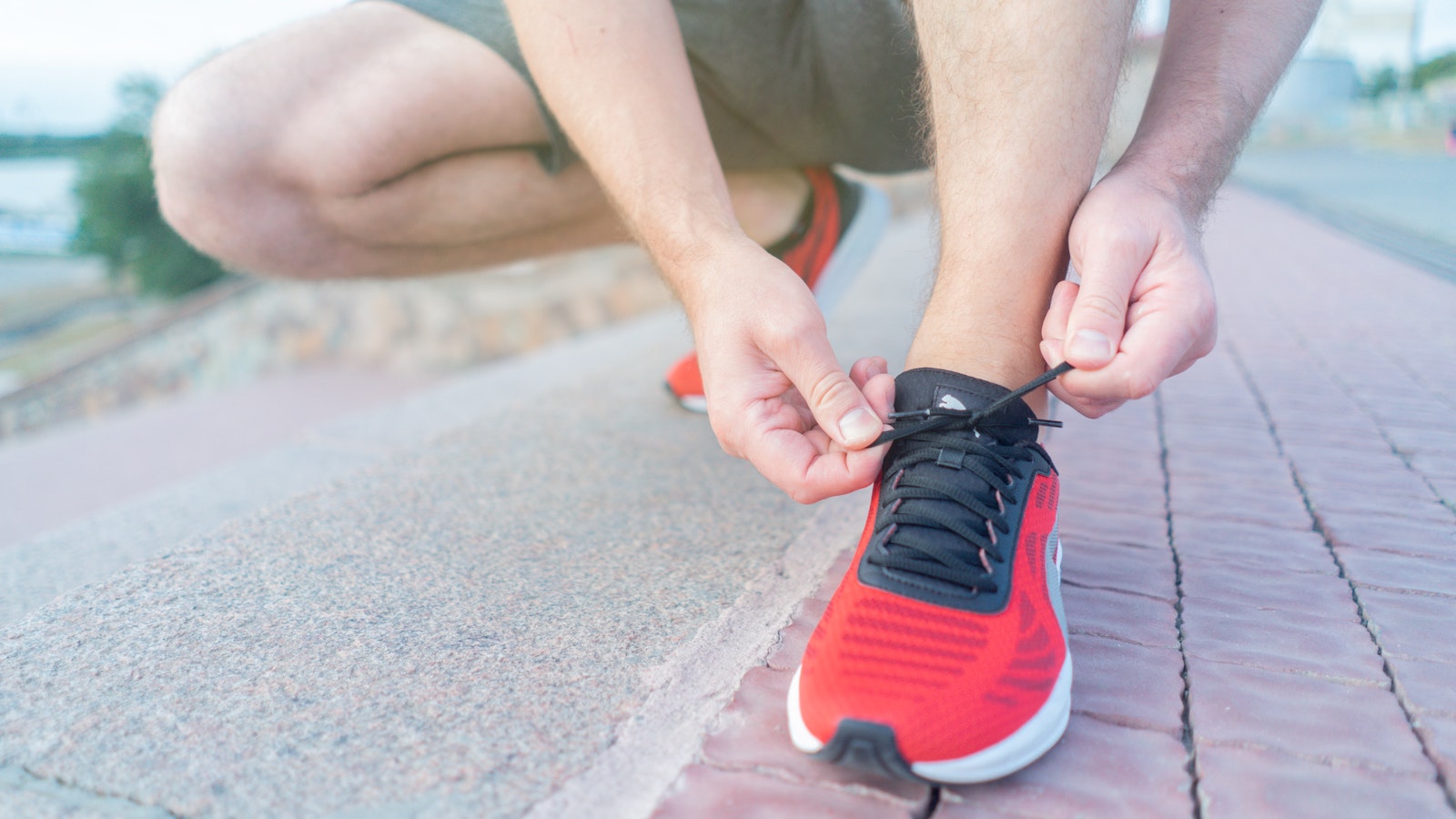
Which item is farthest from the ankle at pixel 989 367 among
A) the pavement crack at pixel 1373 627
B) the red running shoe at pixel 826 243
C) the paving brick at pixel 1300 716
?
the red running shoe at pixel 826 243

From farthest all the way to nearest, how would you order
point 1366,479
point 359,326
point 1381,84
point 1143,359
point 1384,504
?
1. point 1381,84
2. point 359,326
3. point 1366,479
4. point 1384,504
5. point 1143,359

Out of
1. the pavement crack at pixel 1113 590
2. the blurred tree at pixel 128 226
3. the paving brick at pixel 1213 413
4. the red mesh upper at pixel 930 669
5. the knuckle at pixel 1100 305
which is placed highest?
the knuckle at pixel 1100 305

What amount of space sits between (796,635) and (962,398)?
32cm

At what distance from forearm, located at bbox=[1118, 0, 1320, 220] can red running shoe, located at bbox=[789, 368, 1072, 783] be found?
34 centimetres

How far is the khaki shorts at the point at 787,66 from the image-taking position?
53.7 inches

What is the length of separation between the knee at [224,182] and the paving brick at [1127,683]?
1441mm

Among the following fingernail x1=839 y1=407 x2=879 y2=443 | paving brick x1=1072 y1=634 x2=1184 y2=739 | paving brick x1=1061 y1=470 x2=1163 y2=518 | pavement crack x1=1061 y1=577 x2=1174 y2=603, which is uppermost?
fingernail x1=839 y1=407 x2=879 y2=443

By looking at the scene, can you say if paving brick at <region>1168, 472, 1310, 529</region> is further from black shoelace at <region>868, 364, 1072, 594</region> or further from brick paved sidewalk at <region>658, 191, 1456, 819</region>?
black shoelace at <region>868, 364, 1072, 594</region>

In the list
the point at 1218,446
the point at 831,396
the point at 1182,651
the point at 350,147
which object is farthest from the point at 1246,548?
the point at 350,147

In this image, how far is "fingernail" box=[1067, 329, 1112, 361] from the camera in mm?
799

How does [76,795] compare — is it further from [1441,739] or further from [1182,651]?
[1441,739]

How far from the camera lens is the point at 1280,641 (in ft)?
2.99

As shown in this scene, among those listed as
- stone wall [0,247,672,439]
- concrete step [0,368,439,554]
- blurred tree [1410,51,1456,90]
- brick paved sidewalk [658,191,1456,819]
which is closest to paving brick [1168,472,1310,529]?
brick paved sidewalk [658,191,1456,819]

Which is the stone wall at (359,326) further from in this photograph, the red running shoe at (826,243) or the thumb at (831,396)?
the thumb at (831,396)
